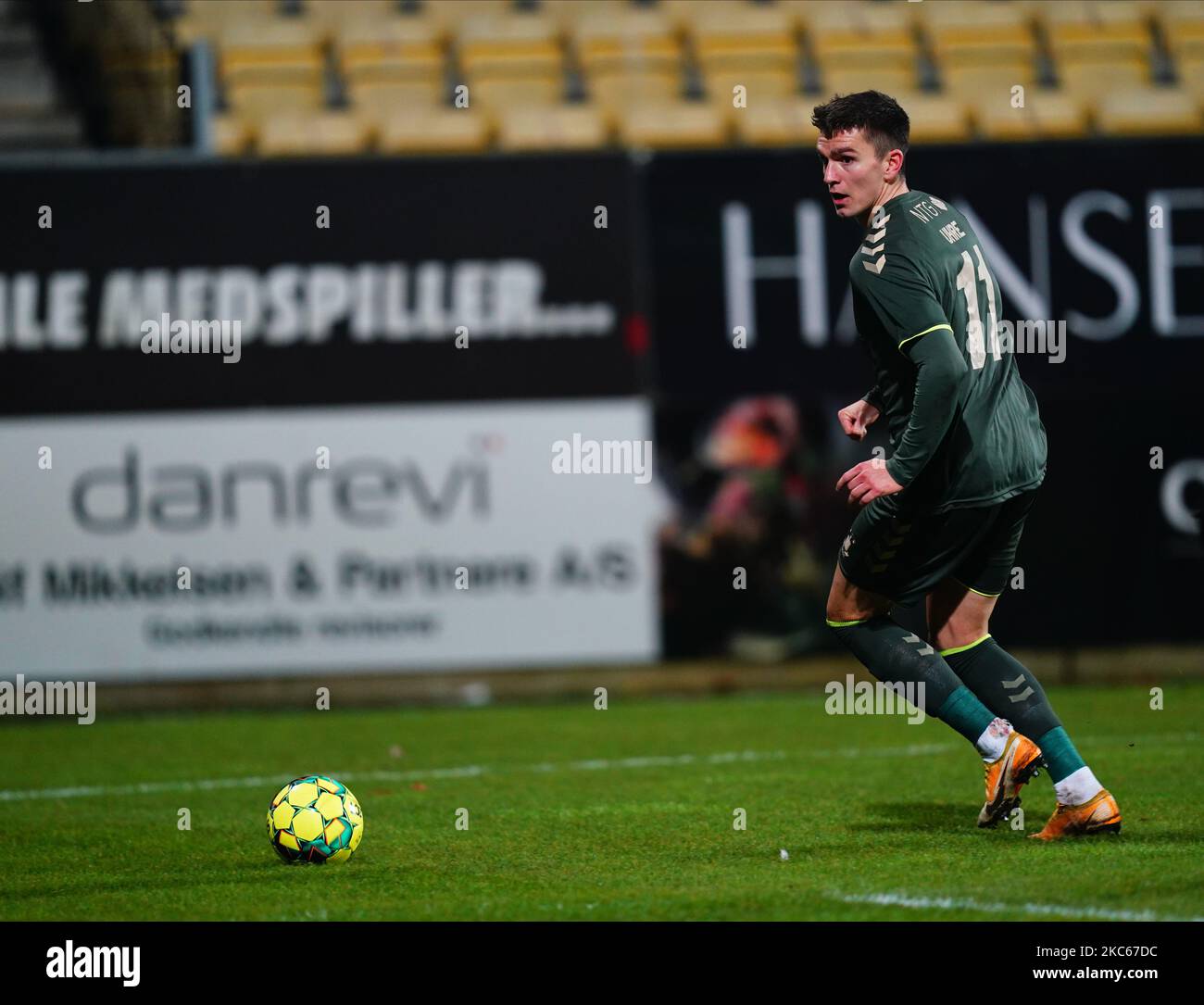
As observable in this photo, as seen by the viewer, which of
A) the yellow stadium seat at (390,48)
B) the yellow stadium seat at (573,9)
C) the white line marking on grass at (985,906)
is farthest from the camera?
the yellow stadium seat at (573,9)

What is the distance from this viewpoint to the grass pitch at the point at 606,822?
479cm

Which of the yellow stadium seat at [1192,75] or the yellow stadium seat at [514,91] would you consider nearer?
the yellow stadium seat at [1192,75]

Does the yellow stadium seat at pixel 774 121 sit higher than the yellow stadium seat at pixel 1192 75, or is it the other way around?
the yellow stadium seat at pixel 1192 75

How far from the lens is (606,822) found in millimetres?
6430

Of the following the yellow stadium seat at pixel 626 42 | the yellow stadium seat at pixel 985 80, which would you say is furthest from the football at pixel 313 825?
the yellow stadium seat at pixel 985 80

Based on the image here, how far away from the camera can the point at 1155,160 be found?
476 inches

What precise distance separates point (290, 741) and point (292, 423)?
2.70 metres

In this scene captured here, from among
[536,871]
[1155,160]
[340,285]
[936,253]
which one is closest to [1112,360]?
[1155,160]

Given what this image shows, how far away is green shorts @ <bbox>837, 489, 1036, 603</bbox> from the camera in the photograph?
221 inches

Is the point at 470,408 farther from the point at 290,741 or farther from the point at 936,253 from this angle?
the point at 936,253

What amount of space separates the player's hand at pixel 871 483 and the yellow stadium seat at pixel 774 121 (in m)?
8.54

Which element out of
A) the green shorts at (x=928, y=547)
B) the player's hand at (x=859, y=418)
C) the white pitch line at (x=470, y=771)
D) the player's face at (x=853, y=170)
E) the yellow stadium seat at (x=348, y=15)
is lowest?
the white pitch line at (x=470, y=771)

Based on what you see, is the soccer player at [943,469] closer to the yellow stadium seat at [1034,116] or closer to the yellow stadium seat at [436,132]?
the yellow stadium seat at [436,132]

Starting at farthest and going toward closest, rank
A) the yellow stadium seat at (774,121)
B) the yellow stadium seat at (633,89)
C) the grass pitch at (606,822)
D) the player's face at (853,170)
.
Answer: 1. the yellow stadium seat at (633,89)
2. the yellow stadium seat at (774,121)
3. the player's face at (853,170)
4. the grass pitch at (606,822)
